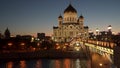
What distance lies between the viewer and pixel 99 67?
→ 39938 millimetres

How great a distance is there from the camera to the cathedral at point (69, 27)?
5153 inches

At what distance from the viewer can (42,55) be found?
265 feet

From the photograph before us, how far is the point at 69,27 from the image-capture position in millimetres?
131375

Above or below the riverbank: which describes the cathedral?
above

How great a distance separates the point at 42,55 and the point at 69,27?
5193 cm

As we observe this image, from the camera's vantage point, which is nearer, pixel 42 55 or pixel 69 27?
pixel 42 55

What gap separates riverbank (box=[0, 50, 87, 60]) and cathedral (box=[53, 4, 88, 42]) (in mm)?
46095

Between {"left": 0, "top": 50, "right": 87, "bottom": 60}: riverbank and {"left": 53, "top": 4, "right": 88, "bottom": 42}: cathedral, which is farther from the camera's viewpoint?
{"left": 53, "top": 4, "right": 88, "bottom": 42}: cathedral

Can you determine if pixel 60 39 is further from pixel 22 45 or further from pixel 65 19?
pixel 22 45

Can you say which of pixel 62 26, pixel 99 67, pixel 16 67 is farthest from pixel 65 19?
pixel 99 67

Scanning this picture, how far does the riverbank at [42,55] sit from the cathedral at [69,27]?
46.1m

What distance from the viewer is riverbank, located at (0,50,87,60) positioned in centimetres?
7338

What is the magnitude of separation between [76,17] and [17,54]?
59.5 m

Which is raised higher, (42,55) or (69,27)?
(69,27)
